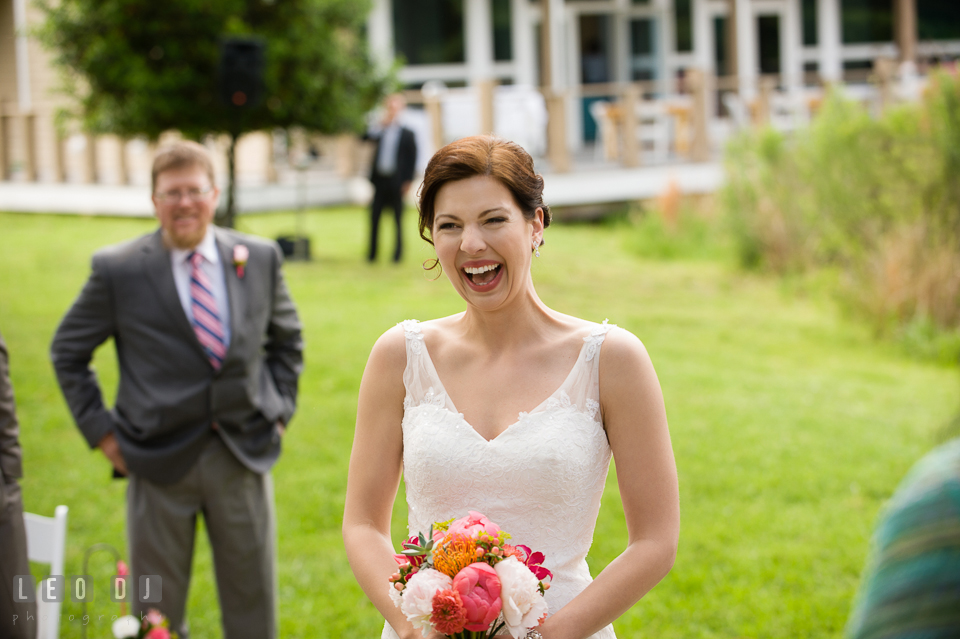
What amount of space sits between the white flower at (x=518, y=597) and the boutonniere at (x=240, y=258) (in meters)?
2.45

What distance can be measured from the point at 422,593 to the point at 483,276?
0.82 m

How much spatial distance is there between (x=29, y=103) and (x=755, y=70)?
716 inches

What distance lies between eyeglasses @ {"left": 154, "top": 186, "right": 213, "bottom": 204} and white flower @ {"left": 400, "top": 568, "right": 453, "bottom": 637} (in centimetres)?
245

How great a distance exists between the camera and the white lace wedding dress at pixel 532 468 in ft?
7.89

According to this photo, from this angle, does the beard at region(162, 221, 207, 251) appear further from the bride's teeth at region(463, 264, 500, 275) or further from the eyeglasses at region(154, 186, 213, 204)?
the bride's teeth at region(463, 264, 500, 275)

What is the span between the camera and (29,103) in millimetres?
22703

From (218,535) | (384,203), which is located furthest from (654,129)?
(218,535)

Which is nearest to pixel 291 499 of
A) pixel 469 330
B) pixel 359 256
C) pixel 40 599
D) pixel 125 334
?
pixel 125 334

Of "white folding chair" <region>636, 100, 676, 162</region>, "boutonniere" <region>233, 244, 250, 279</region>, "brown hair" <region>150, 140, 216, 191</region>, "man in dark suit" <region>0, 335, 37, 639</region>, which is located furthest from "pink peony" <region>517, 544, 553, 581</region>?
"white folding chair" <region>636, 100, 676, 162</region>

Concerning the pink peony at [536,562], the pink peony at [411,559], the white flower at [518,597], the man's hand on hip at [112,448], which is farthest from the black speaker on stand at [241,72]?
the white flower at [518,597]

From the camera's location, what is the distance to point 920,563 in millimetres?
1048

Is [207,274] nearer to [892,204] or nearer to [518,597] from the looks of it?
[518,597]

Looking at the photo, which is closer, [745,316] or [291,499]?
[291,499]

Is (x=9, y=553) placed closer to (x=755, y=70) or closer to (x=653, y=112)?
(x=653, y=112)
